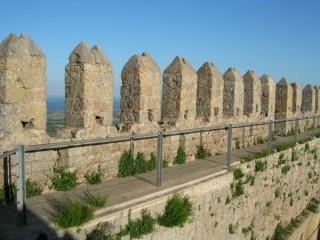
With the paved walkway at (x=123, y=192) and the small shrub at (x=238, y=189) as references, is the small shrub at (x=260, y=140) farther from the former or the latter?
the small shrub at (x=238, y=189)

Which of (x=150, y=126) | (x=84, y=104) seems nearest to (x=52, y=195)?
(x=84, y=104)

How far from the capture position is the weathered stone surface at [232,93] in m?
10.4

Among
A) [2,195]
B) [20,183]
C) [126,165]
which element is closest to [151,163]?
A: [126,165]

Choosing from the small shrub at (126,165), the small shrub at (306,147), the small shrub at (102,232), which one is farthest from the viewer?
the small shrub at (306,147)

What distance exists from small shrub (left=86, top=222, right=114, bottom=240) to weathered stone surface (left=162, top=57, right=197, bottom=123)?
3813 mm

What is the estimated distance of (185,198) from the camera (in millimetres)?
6270

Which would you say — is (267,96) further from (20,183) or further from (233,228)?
(20,183)

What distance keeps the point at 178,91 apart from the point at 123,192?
3092mm

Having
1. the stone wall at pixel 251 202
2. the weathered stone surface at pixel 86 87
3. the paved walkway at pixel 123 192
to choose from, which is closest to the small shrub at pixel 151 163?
the paved walkway at pixel 123 192

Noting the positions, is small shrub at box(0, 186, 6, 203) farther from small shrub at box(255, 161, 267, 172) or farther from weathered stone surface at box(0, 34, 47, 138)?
small shrub at box(255, 161, 267, 172)

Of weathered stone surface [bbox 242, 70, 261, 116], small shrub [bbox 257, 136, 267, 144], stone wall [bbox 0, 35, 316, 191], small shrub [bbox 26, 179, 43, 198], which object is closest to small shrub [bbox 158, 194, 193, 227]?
stone wall [bbox 0, 35, 316, 191]

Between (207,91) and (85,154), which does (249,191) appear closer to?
(207,91)

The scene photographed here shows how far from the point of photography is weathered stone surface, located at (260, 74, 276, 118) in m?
12.8

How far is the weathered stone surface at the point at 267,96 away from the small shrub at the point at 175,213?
7.55 m
